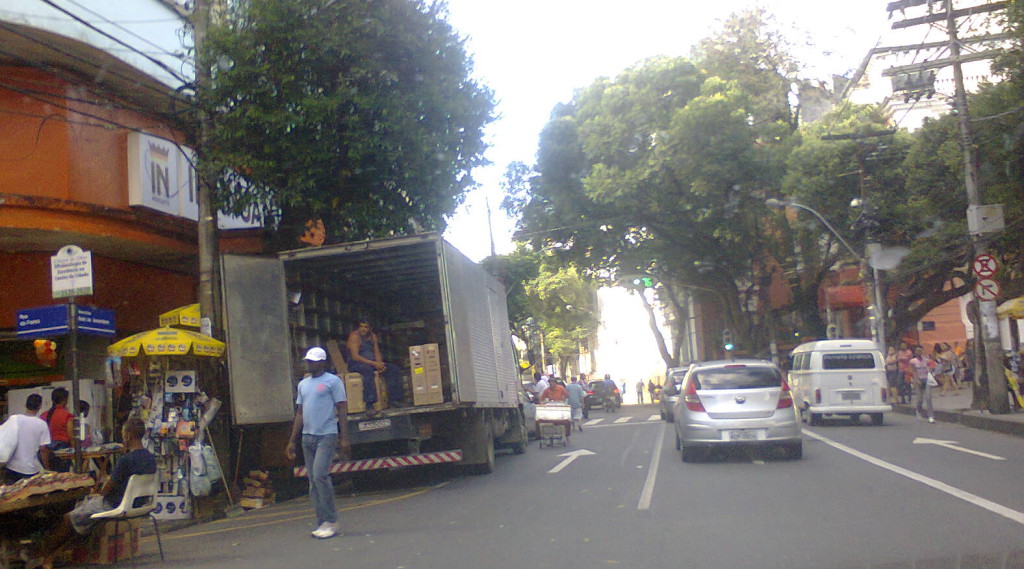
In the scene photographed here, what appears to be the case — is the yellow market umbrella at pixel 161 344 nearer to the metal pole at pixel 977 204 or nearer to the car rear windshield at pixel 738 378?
the car rear windshield at pixel 738 378

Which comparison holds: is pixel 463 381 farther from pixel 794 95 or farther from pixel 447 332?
pixel 794 95

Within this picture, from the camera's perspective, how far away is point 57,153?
14117 millimetres

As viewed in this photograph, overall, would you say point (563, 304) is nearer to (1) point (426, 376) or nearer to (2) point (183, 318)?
(2) point (183, 318)

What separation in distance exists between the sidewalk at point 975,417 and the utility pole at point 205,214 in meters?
13.8

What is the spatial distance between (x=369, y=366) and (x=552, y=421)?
23.1 feet

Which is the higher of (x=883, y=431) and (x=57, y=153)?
(x=57, y=153)

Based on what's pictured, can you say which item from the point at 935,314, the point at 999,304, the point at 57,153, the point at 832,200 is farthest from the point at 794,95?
the point at 57,153

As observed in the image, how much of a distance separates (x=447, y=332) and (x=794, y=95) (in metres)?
29.7

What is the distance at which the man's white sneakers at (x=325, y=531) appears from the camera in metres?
9.05

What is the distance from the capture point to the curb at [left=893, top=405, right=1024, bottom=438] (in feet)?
56.7

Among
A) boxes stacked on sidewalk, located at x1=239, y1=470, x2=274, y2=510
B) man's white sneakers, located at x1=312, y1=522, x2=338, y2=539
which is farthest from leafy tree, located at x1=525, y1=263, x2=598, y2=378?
man's white sneakers, located at x1=312, y1=522, x2=338, y2=539

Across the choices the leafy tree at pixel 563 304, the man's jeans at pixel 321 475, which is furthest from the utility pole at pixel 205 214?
the leafy tree at pixel 563 304

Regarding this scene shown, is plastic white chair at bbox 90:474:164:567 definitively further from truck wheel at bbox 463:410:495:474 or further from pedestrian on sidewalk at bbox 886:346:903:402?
pedestrian on sidewalk at bbox 886:346:903:402

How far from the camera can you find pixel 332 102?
13.9 meters
